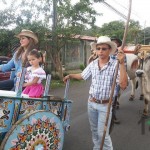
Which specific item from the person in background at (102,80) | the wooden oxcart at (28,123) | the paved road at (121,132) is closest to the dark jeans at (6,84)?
the wooden oxcart at (28,123)

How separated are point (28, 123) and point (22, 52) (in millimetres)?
1666

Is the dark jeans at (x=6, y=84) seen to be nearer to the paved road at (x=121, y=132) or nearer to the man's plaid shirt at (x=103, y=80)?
the paved road at (x=121, y=132)

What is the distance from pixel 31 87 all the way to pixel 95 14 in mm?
10618

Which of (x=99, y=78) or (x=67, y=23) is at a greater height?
(x=67, y=23)

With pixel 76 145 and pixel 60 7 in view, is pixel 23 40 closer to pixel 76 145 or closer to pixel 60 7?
pixel 76 145

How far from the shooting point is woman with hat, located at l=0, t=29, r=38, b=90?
471cm

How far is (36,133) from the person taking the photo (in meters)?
3.64

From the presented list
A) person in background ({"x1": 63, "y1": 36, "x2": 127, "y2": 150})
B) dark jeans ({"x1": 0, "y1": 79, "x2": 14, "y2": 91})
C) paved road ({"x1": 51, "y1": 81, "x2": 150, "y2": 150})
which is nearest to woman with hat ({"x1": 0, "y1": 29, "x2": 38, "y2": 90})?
dark jeans ({"x1": 0, "y1": 79, "x2": 14, "y2": 91})

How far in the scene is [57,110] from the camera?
13.7ft

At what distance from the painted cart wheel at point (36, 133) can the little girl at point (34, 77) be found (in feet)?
1.90

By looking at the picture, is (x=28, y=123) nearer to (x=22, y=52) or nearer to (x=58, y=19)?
(x=22, y=52)

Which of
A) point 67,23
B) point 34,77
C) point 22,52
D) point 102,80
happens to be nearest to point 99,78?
point 102,80

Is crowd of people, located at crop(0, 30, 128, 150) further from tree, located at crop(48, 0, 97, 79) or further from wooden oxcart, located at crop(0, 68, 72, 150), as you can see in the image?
tree, located at crop(48, 0, 97, 79)

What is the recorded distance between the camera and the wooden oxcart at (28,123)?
3.42 meters
